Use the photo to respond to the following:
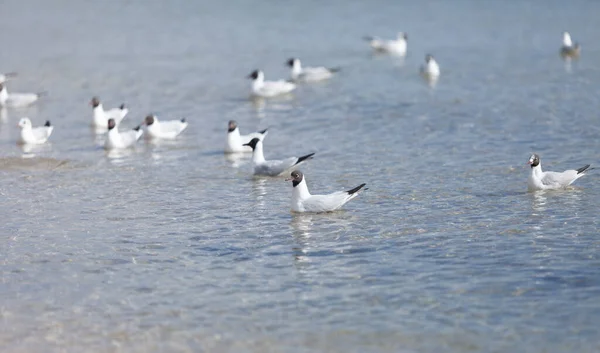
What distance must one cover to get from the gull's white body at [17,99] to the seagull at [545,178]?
15.4 metres

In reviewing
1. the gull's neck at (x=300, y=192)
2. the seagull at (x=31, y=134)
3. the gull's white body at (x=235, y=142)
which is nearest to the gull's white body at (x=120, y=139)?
the seagull at (x=31, y=134)

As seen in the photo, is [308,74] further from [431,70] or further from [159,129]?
[159,129]

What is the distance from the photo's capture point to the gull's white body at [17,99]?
89.5 feet

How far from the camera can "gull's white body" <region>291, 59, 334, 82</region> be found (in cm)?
3019

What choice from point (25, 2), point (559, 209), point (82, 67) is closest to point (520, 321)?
point (559, 209)

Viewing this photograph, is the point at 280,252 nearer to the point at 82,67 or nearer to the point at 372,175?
the point at 372,175

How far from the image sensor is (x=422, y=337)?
33.7 ft

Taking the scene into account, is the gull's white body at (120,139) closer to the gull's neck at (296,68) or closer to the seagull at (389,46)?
the gull's neck at (296,68)

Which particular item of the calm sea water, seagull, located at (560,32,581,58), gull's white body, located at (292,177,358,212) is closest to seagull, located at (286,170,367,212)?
gull's white body, located at (292,177,358,212)

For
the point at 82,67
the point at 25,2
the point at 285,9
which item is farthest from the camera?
the point at 25,2

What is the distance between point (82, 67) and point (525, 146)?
18446 millimetres

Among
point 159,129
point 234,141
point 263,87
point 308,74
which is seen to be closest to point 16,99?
point 263,87

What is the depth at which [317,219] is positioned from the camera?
14969mm

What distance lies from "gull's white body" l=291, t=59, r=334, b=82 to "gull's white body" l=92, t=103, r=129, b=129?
7053 mm
